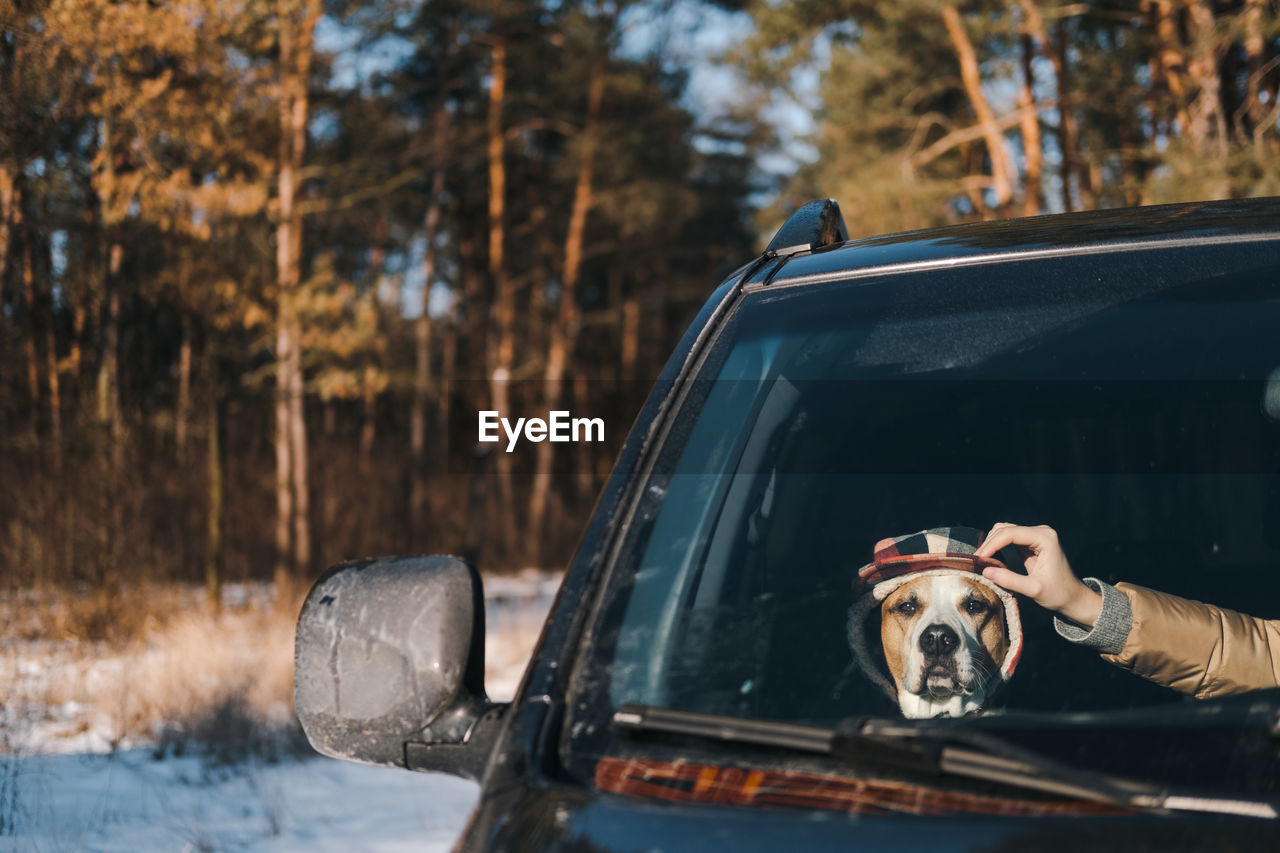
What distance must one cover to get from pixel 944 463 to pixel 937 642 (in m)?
0.36

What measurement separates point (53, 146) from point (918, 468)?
829 cm

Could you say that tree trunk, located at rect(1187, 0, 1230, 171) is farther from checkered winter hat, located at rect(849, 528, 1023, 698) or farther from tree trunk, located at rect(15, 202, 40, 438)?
checkered winter hat, located at rect(849, 528, 1023, 698)

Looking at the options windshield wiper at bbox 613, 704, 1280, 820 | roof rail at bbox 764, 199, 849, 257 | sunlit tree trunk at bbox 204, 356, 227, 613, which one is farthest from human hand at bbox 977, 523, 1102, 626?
sunlit tree trunk at bbox 204, 356, 227, 613

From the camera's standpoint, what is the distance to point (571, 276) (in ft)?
84.6

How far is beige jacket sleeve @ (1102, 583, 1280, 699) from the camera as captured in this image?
1.71 meters

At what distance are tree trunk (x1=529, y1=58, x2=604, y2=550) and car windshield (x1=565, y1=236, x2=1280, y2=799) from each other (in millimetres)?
21380

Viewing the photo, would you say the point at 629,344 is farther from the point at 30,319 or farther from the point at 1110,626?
the point at 1110,626

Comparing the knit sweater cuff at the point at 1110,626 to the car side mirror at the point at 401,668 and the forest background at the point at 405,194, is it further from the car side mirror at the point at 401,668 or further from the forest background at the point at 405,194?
the forest background at the point at 405,194

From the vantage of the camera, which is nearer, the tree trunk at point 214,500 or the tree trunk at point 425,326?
the tree trunk at point 214,500

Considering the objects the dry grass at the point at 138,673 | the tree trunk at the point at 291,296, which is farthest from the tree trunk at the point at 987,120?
the dry grass at the point at 138,673

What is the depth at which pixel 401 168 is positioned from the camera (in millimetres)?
22891

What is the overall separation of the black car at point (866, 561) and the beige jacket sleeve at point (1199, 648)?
0.05m

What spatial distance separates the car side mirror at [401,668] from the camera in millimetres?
1371

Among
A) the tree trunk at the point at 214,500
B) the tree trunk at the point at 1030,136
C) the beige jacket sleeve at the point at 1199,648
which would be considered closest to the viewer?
the beige jacket sleeve at the point at 1199,648
